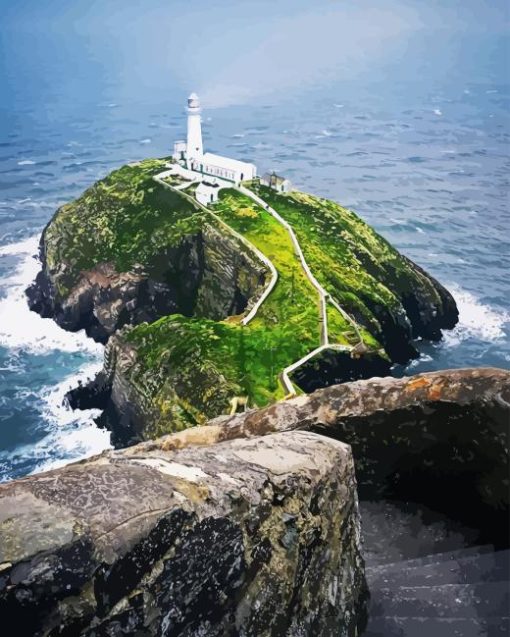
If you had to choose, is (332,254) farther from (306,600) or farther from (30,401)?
(306,600)

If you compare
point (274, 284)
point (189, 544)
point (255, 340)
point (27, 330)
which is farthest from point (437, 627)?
point (27, 330)

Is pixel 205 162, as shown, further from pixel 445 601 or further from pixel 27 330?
pixel 445 601

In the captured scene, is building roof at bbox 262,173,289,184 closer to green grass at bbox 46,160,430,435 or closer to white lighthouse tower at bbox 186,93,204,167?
green grass at bbox 46,160,430,435

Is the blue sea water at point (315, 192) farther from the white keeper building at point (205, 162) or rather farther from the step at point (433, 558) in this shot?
the step at point (433, 558)

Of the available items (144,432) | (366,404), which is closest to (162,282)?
(144,432)

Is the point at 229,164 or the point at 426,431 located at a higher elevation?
the point at 426,431

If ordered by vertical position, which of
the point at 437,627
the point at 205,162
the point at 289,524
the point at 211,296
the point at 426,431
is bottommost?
the point at 211,296
